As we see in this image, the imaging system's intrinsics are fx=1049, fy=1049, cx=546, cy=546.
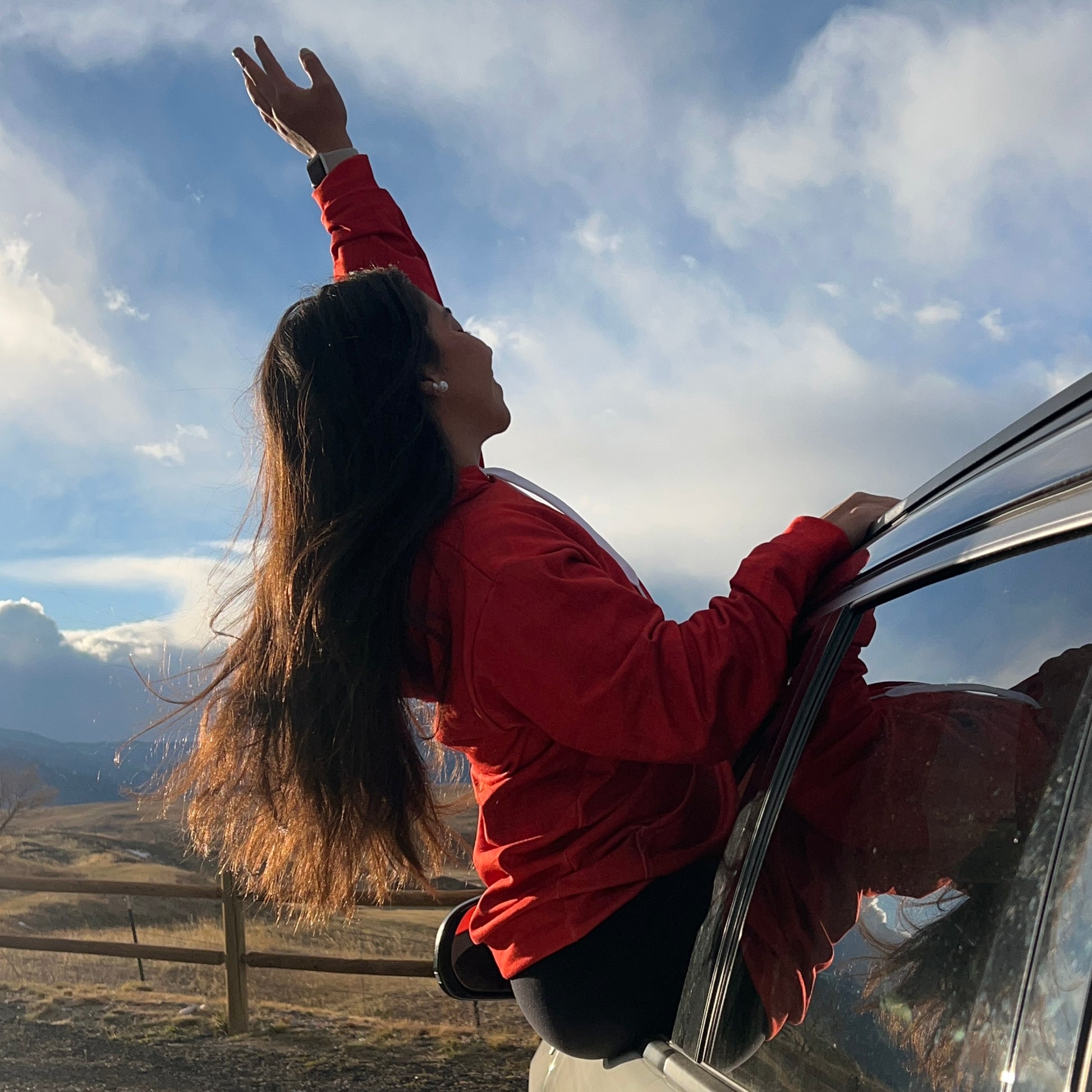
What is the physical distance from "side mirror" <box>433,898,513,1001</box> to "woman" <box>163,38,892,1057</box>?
0.53ft

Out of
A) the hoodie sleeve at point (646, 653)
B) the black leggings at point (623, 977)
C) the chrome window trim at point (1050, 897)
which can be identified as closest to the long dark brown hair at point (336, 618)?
the hoodie sleeve at point (646, 653)

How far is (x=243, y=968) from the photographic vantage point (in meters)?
8.35

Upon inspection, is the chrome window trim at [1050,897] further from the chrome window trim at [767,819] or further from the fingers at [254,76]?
the fingers at [254,76]

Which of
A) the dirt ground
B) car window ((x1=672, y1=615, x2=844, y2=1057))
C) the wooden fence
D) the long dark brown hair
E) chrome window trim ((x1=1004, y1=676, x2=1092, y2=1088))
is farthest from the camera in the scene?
the wooden fence

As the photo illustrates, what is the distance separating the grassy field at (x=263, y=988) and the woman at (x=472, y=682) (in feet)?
21.9

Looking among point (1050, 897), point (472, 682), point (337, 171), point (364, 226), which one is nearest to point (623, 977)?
point (472, 682)

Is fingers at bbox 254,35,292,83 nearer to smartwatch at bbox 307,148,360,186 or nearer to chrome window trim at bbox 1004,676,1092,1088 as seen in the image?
smartwatch at bbox 307,148,360,186

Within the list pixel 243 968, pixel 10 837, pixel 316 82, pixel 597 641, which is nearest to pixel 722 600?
pixel 597 641

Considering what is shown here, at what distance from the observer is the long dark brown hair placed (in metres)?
1.65

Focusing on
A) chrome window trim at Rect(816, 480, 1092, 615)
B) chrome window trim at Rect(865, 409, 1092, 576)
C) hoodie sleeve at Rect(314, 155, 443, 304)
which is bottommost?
chrome window trim at Rect(816, 480, 1092, 615)

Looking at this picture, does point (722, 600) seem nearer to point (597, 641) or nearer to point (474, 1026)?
point (597, 641)

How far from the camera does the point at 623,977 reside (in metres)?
1.44

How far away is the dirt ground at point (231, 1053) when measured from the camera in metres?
7.53

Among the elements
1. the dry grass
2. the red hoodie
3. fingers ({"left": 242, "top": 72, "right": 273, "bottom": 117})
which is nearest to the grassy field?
the dry grass
